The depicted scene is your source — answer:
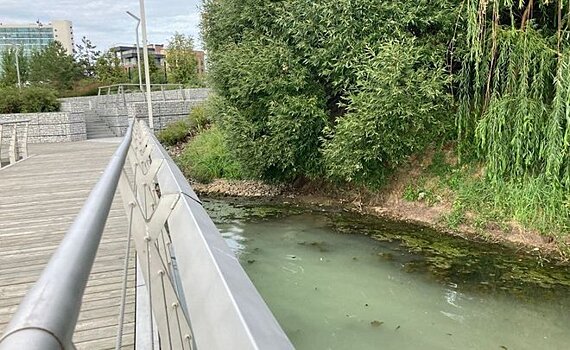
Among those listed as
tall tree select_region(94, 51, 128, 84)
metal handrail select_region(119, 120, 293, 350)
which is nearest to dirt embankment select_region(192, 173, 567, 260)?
metal handrail select_region(119, 120, 293, 350)

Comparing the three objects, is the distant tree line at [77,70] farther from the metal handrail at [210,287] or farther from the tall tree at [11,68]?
the metal handrail at [210,287]

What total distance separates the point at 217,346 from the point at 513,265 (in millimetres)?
5653

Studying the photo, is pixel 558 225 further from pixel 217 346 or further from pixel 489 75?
pixel 217 346

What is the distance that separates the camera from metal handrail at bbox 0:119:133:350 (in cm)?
41

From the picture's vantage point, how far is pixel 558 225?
19.1ft

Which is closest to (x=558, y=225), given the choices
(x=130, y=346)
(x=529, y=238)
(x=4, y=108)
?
(x=529, y=238)

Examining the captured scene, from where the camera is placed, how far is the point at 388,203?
8070mm

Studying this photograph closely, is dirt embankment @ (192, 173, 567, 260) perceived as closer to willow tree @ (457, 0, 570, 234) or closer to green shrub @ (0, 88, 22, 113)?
willow tree @ (457, 0, 570, 234)

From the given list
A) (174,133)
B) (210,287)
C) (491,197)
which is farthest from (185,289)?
(174,133)

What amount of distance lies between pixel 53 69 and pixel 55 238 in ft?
86.5

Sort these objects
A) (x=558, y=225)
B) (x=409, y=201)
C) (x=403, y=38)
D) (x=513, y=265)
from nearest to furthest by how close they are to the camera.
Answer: (x=513, y=265) < (x=558, y=225) < (x=403, y=38) < (x=409, y=201)

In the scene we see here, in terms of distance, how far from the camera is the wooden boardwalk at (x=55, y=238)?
7.93 ft

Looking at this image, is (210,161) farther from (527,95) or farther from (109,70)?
(109,70)

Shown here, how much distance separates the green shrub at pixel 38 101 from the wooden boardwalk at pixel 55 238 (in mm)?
5751
